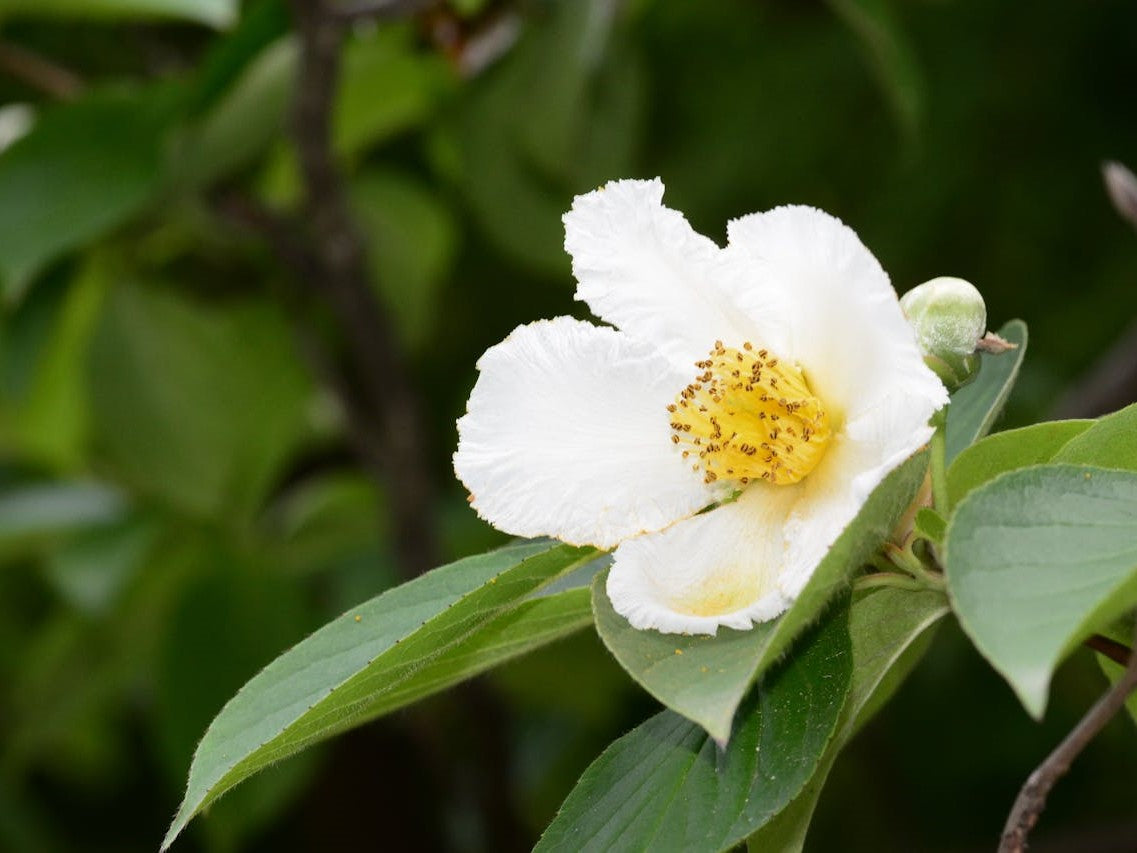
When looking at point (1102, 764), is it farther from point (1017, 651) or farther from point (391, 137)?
point (1017, 651)

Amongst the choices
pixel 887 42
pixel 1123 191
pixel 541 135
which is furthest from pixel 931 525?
pixel 541 135

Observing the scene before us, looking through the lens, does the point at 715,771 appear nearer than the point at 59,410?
Yes

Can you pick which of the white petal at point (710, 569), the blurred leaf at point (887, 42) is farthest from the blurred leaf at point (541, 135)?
the white petal at point (710, 569)

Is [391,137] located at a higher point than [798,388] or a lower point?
higher

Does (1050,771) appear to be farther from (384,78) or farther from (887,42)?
(384,78)

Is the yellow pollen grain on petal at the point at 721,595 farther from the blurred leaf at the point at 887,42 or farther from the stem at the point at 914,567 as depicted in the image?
the blurred leaf at the point at 887,42

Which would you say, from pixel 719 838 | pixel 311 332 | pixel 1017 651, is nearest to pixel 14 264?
pixel 311 332
